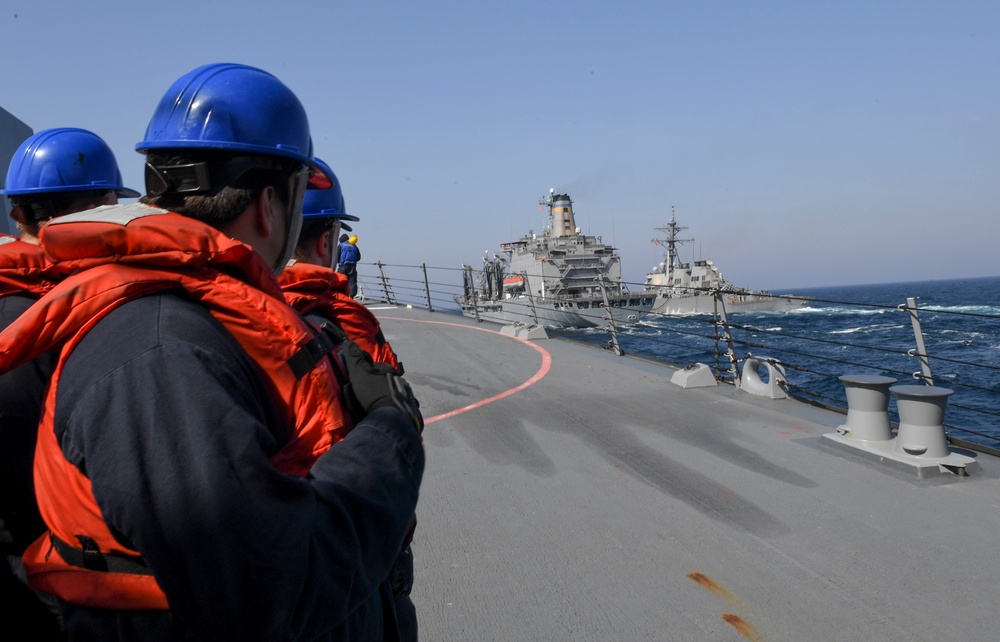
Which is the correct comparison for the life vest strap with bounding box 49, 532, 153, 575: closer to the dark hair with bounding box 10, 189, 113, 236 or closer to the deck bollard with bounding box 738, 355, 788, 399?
the dark hair with bounding box 10, 189, 113, 236

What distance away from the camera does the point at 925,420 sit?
4.27 meters

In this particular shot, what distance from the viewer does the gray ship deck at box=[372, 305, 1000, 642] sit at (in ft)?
9.04

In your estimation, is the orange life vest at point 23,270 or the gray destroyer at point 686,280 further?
A: the gray destroyer at point 686,280

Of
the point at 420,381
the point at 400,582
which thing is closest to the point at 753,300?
the point at 420,381

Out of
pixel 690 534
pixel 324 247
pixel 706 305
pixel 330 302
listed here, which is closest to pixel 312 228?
pixel 324 247

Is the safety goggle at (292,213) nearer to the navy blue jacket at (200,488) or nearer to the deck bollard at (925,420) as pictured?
the navy blue jacket at (200,488)

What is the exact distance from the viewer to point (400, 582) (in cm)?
174

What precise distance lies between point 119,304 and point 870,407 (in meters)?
4.84

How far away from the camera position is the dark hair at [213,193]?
1.30 metres

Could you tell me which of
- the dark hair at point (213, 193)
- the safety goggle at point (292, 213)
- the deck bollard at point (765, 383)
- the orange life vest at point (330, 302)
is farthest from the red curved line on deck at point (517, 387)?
the dark hair at point (213, 193)

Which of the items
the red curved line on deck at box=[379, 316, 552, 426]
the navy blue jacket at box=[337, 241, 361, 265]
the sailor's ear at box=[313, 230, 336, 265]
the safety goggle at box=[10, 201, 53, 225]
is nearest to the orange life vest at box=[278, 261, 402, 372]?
the sailor's ear at box=[313, 230, 336, 265]

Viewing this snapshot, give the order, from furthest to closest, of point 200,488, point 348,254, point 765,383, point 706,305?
point 706,305 → point 348,254 → point 765,383 → point 200,488

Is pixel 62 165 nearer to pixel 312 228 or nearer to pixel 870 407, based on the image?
pixel 312 228

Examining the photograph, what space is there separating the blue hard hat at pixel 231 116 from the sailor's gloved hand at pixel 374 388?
468 millimetres
